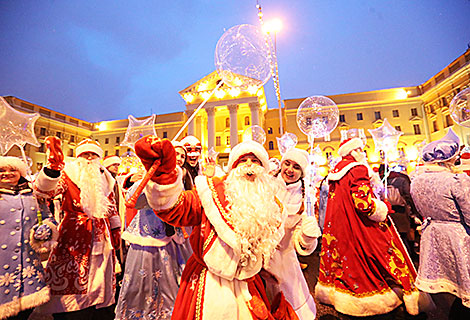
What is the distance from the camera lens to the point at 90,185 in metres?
3.31

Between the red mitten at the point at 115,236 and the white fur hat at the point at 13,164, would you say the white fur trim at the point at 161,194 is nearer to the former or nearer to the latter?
the white fur hat at the point at 13,164

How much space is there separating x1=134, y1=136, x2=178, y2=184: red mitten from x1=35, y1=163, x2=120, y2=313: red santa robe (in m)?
1.87

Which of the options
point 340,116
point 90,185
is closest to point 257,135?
point 90,185

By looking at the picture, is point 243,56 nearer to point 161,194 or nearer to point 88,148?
point 161,194

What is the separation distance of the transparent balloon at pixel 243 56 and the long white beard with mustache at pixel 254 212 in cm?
153

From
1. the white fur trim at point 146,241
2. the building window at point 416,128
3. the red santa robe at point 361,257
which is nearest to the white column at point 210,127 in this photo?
the building window at point 416,128

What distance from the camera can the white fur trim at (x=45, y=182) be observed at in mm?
2576

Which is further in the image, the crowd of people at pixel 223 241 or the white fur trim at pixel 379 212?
the white fur trim at pixel 379 212

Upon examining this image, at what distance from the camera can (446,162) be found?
3195 millimetres

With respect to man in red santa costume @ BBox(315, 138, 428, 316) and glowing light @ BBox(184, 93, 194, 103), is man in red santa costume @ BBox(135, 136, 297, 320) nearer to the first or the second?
man in red santa costume @ BBox(315, 138, 428, 316)

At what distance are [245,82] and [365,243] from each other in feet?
9.13

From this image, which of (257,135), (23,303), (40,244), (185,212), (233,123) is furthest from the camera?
(233,123)

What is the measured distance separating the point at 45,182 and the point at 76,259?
108 cm

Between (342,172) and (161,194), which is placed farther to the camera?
(342,172)
